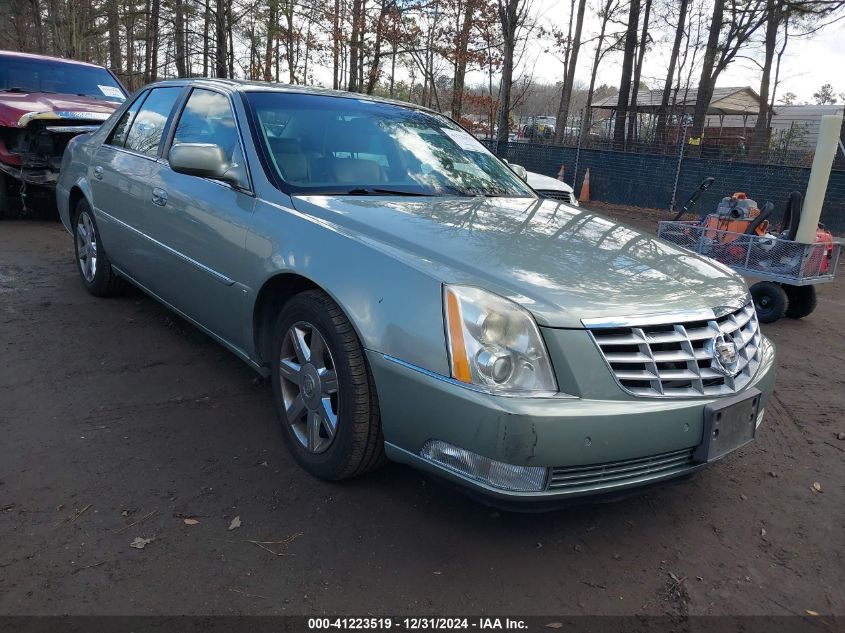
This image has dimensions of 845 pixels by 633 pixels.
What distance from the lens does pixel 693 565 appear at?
2.43 metres

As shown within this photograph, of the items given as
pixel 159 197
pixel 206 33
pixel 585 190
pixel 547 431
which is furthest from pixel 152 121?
pixel 206 33

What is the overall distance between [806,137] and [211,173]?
1456 centimetres

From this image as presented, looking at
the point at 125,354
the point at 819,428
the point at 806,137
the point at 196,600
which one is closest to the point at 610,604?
the point at 196,600

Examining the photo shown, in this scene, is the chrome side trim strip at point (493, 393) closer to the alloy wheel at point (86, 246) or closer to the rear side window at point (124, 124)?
the rear side window at point (124, 124)

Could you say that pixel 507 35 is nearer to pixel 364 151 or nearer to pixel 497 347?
pixel 364 151

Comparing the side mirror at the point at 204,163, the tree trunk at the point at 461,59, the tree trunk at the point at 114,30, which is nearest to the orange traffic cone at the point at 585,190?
the tree trunk at the point at 461,59

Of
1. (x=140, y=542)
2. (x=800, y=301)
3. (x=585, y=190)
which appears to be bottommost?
(x=140, y=542)

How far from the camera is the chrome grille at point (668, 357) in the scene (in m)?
2.21

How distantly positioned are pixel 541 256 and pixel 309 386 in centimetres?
108

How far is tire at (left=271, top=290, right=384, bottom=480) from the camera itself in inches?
97.5

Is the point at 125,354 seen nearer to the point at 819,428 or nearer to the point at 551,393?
the point at 551,393

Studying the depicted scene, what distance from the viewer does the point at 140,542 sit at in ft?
7.73

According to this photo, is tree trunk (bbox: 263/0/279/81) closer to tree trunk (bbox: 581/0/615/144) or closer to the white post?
tree trunk (bbox: 581/0/615/144)

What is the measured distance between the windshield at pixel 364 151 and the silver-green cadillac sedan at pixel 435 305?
0.01m
